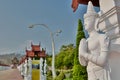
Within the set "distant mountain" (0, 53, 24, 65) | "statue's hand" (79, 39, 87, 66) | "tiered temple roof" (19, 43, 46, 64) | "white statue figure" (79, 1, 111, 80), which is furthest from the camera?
"distant mountain" (0, 53, 24, 65)

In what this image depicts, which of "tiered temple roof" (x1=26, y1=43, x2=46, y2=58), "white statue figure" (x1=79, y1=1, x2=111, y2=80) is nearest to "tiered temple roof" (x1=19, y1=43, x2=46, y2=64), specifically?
"tiered temple roof" (x1=26, y1=43, x2=46, y2=58)

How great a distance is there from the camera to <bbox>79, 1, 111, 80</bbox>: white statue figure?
7.41 feet

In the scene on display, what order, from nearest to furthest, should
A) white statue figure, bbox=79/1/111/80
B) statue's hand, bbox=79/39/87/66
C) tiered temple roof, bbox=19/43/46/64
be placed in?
white statue figure, bbox=79/1/111/80 → statue's hand, bbox=79/39/87/66 → tiered temple roof, bbox=19/43/46/64

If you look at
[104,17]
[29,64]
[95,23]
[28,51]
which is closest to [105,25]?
[104,17]

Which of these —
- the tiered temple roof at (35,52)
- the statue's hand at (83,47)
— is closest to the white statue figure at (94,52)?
the statue's hand at (83,47)

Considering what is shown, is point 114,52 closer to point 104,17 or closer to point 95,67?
point 95,67

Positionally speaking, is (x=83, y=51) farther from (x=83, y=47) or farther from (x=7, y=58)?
(x=7, y=58)

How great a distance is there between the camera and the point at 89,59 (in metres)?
2.31

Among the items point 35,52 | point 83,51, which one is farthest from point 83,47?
point 35,52

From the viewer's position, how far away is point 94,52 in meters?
2.40

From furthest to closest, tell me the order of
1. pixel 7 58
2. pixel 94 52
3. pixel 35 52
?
pixel 7 58 < pixel 35 52 < pixel 94 52

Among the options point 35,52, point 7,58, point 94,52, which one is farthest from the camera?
point 7,58

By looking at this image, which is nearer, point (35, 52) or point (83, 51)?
Answer: point (83, 51)

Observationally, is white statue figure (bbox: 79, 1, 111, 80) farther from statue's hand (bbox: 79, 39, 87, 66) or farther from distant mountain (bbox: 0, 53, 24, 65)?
distant mountain (bbox: 0, 53, 24, 65)
